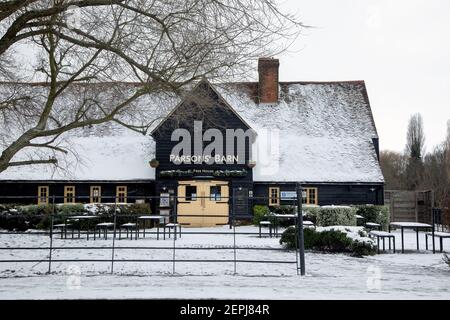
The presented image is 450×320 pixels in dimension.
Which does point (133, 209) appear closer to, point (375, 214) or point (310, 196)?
point (310, 196)

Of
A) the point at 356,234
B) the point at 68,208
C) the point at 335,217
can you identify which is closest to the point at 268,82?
the point at 335,217

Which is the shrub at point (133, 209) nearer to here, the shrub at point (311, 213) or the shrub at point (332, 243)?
the shrub at point (311, 213)

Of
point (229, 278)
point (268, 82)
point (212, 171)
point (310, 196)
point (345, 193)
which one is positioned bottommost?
point (229, 278)

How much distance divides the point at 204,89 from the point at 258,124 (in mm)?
19536

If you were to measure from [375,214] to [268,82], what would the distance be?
1137cm

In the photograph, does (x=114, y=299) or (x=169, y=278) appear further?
(x=169, y=278)

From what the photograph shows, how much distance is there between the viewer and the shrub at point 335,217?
24812 mm

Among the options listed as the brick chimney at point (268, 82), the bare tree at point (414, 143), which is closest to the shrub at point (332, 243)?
the brick chimney at point (268, 82)

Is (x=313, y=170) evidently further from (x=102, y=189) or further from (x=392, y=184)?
(x=392, y=184)

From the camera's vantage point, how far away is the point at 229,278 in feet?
34.9

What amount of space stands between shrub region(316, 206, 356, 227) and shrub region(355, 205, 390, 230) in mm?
2211

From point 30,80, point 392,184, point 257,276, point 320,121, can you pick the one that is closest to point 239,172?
point 320,121

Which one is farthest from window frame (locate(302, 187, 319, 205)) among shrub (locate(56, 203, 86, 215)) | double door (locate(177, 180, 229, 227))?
shrub (locate(56, 203, 86, 215))

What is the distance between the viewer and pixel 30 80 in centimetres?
1455
